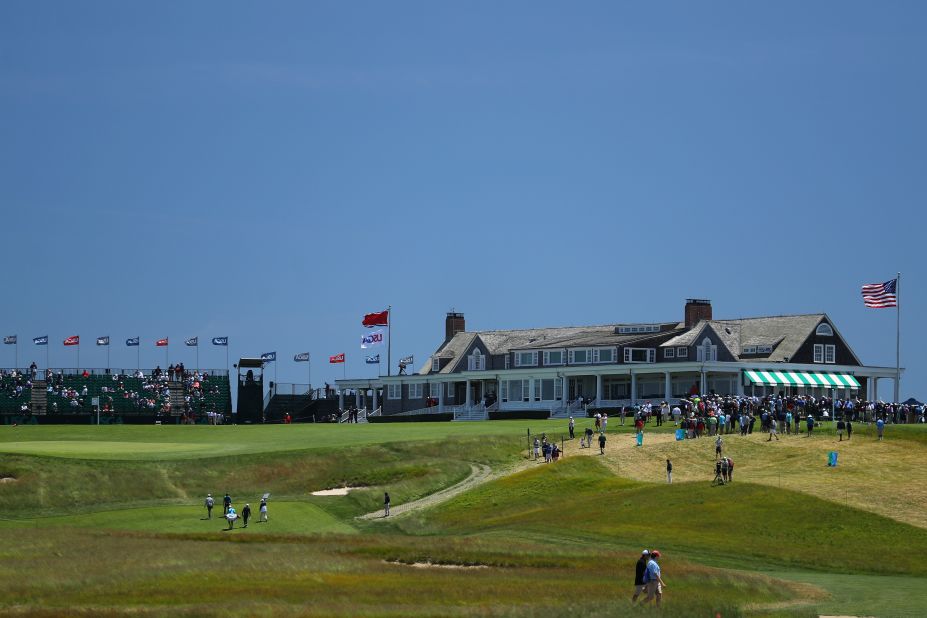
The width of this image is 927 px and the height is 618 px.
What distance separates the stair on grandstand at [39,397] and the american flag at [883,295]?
210 feet

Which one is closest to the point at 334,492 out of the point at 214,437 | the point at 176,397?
the point at 214,437

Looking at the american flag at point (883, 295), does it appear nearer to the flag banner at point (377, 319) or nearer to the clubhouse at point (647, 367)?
the clubhouse at point (647, 367)

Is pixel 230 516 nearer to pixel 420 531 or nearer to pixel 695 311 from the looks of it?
pixel 420 531

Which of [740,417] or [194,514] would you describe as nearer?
[194,514]

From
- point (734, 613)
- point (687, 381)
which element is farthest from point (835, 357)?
point (734, 613)

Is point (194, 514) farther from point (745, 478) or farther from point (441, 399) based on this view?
point (441, 399)

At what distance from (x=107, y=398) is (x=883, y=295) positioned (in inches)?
2446

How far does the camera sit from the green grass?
1658 inches

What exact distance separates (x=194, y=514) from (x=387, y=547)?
16928 mm

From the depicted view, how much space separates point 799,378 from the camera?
105938 millimetres

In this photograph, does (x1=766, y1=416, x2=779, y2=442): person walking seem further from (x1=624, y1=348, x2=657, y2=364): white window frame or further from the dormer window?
the dormer window

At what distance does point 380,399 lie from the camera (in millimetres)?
138875

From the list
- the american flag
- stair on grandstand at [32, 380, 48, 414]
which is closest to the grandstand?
stair on grandstand at [32, 380, 48, 414]

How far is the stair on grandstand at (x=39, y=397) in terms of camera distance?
11462cm
